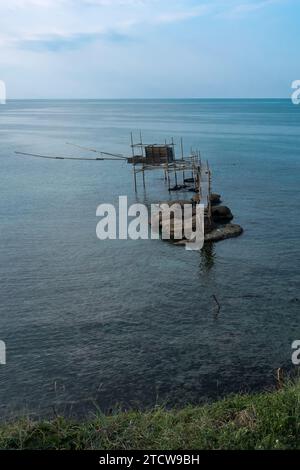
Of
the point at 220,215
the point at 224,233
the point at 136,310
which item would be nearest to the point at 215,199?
the point at 220,215

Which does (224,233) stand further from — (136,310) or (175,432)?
(175,432)

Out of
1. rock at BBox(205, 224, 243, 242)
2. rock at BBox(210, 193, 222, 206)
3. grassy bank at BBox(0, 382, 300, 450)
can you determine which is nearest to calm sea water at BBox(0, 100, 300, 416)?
rock at BBox(205, 224, 243, 242)

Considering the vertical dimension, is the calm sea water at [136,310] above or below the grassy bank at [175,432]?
below

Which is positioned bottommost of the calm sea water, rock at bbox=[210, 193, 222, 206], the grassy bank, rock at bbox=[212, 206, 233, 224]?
the calm sea water

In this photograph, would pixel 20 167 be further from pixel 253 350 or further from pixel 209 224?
pixel 253 350

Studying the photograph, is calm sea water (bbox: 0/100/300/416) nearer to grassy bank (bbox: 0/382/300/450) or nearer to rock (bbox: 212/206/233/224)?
rock (bbox: 212/206/233/224)

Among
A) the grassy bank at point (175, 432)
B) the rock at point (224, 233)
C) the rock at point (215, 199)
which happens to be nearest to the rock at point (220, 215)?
the rock at point (224, 233)

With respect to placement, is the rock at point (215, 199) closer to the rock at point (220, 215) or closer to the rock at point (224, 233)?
the rock at point (220, 215)

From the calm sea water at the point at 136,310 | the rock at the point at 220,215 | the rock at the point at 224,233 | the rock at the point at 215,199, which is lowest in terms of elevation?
the calm sea water at the point at 136,310
